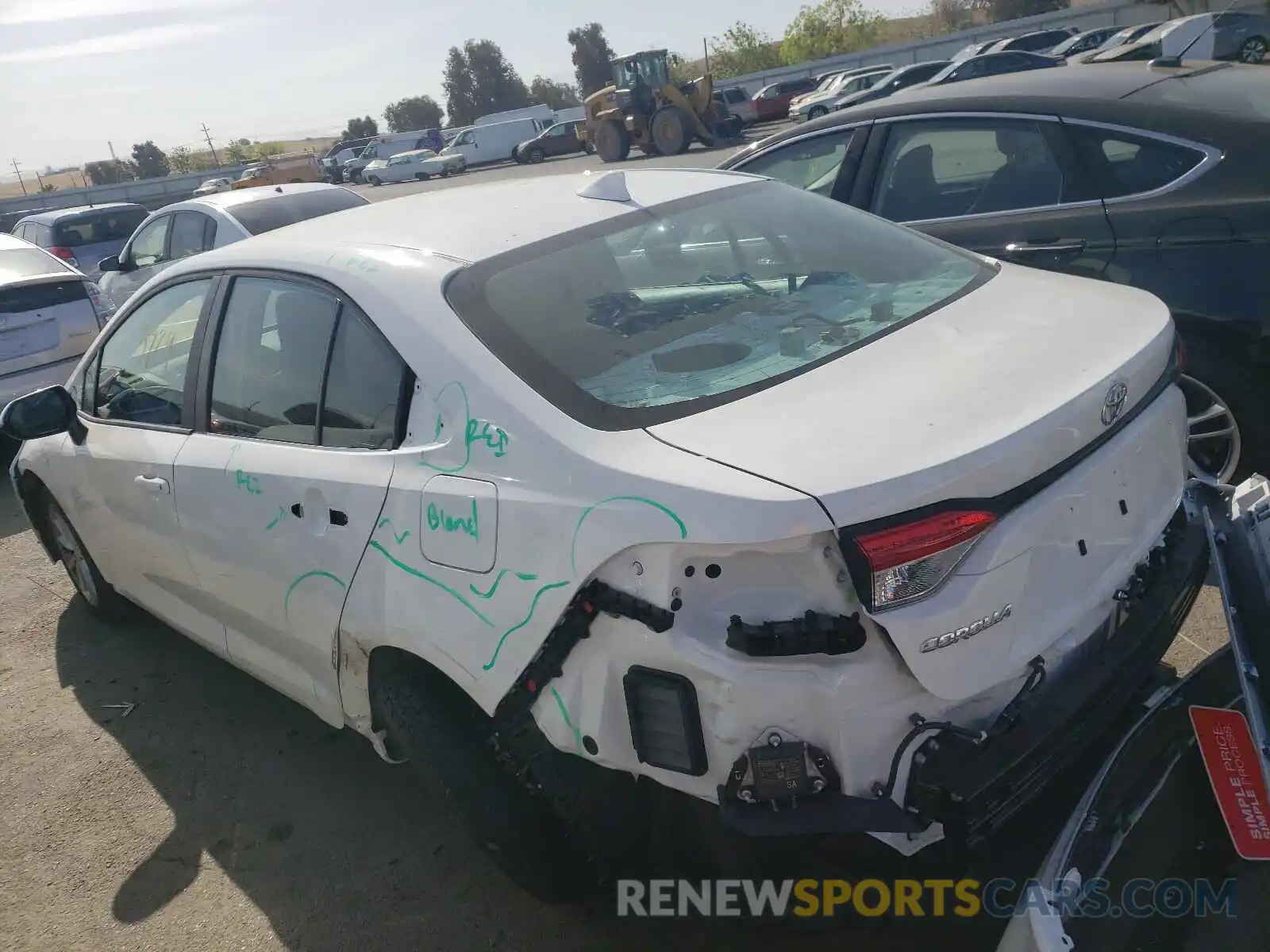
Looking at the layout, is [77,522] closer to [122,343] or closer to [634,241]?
[122,343]

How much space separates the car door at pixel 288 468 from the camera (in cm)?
251

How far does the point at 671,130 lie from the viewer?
91.7 ft

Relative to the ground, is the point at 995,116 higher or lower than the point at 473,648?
higher

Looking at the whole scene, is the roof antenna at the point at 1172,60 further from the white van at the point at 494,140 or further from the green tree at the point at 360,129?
the green tree at the point at 360,129

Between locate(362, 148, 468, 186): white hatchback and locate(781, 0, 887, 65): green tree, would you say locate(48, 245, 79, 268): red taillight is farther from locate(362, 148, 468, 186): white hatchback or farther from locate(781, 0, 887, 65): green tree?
locate(781, 0, 887, 65): green tree

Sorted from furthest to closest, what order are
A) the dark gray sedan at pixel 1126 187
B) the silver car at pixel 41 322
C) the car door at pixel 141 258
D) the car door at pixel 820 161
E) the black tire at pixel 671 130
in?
the black tire at pixel 671 130 → the car door at pixel 141 258 → the silver car at pixel 41 322 → the car door at pixel 820 161 → the dark gray sedan at pixel 1126 187

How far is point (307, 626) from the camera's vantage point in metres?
2.76

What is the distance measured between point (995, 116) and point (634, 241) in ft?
7.24

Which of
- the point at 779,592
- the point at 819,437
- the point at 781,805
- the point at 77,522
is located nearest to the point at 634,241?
the point at 819,437

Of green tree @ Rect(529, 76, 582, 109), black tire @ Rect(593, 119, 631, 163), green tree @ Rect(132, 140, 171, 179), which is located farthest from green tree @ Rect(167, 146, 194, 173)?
black tire @ Rect(593, 119, 631, 163)

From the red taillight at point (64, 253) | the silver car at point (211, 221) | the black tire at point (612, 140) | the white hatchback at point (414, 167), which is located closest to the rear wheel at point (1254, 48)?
the black tire at point (612, 140)

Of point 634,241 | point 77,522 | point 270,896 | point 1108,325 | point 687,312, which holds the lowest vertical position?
point 270,896

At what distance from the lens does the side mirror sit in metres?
3.61

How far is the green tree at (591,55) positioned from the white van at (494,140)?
125 feet
